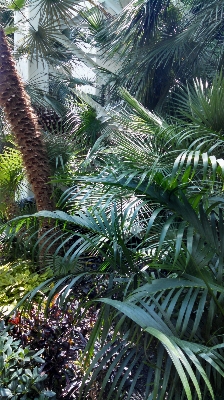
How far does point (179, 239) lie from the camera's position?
1527mm

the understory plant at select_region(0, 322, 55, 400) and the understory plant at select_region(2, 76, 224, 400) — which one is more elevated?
the understory plant at select_region(2, 76, 224, 400)

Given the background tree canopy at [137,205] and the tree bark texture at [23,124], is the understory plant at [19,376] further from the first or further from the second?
the tree bark texture at [23,124]

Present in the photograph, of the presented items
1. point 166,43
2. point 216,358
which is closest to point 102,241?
point 216,358

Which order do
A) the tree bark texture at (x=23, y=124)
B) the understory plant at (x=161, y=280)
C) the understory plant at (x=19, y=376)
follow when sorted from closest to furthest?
the understory plant at (x=161, y=280) < the understory plant at (x=19, y=376) < the tree bark texture at (x=23, y=124)

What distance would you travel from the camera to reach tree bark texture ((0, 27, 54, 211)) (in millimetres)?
3590

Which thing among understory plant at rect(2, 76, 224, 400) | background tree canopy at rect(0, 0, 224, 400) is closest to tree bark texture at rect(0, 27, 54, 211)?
background tree canopy at rect(0, 0, 224, 400)

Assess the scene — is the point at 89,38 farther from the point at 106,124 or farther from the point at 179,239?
the point at 179,239

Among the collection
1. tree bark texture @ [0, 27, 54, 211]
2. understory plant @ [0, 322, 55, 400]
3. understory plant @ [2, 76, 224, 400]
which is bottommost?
understory plant @ [0, 322, 55, 400]

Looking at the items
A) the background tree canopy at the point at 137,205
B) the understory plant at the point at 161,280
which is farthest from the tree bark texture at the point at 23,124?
the understory plant at the point at 161,280

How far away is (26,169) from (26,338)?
1.66 metres

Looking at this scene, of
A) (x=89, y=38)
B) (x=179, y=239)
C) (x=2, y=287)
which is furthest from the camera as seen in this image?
(x=89, y=38)

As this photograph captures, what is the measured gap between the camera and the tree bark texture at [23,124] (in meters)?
3.59

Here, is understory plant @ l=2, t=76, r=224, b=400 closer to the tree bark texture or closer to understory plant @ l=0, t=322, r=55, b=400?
understory plant @ l=0, t=322, r=55, b=400

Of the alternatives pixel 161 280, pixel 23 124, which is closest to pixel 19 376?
pixel 161 280
